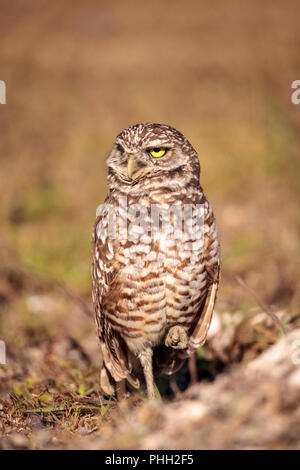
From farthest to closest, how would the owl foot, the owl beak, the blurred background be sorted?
1. the blurred background
2. the owl foot
3. the owl beak

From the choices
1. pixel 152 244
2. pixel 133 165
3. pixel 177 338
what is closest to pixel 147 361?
pixel 177 338

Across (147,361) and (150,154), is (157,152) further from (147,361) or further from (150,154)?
(147,361)

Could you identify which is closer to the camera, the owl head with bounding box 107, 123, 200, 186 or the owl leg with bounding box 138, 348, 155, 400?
the owl head with bounding box 107, 123, 200, 186

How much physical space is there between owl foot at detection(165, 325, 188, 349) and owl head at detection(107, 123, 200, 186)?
0.76m

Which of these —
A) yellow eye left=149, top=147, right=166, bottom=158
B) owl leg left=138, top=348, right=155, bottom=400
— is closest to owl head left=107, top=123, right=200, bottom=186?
yellow eye left=149, top=147, right=166, bottom=158

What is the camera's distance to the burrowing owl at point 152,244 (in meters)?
2.45

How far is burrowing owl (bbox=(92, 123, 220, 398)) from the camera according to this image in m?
2.45

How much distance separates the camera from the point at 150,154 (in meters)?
2.48

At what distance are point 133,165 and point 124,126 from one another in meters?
5.52

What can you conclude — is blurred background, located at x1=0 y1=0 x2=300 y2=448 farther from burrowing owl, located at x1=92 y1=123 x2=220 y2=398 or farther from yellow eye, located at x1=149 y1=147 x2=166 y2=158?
yellow eye, located at x1=149 y1=147 x2=166 y2=158

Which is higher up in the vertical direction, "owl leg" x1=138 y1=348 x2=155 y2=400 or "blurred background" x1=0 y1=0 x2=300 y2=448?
"blurred background" x1=0 y1=0 x2=300 y2=448

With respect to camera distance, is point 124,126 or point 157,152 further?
point 124,126

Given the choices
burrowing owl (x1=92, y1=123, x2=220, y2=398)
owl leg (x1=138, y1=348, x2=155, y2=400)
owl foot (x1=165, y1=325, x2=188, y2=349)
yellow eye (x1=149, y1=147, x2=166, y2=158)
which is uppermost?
yellow eye (x1=149, y1=147, x2=166, y2=158)

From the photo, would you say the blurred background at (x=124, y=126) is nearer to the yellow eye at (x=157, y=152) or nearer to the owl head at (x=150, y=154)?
the owl head at (x=150, y=154)
